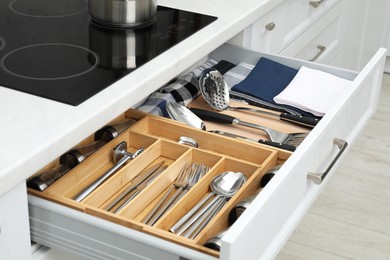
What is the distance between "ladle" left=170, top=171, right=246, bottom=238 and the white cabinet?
239 millimetres

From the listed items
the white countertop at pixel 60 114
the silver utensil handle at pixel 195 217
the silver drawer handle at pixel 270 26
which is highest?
the white countertop at pixel 60 114

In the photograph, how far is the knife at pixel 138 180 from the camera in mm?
1245

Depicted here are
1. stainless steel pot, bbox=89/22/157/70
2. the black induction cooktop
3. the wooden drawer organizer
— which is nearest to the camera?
the wooden drawer organizer

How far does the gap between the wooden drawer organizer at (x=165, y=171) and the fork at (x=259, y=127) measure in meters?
0.14

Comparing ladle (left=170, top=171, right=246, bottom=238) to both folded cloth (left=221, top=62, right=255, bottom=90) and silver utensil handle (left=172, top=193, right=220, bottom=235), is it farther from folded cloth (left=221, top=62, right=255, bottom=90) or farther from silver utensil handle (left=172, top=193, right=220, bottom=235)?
folded cloth (left=221, top=62, right=255, bottom=90)

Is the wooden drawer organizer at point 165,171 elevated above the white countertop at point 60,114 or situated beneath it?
situated beneath

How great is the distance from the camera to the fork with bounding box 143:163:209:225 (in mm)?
1235

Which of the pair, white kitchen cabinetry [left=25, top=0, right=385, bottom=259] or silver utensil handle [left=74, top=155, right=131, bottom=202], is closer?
white kitchen cabinetry [left=25, top=0, right=385, bottom=259]

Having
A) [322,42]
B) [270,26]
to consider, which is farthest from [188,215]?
[322,42]

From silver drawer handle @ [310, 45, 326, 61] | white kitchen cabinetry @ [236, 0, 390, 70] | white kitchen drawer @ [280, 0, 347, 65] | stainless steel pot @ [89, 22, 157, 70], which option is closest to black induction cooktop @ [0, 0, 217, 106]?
stainless steel pot @ [89, 22, 157, 70]

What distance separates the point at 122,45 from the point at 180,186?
12.7 inches

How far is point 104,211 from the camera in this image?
112cm

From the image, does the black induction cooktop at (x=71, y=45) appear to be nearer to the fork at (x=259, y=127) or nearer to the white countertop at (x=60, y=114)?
the white countertop at (x=60, y=114)

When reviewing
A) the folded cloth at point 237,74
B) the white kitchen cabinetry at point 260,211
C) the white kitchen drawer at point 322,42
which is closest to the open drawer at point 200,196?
the white kitchen cabinetry at point 260,211
